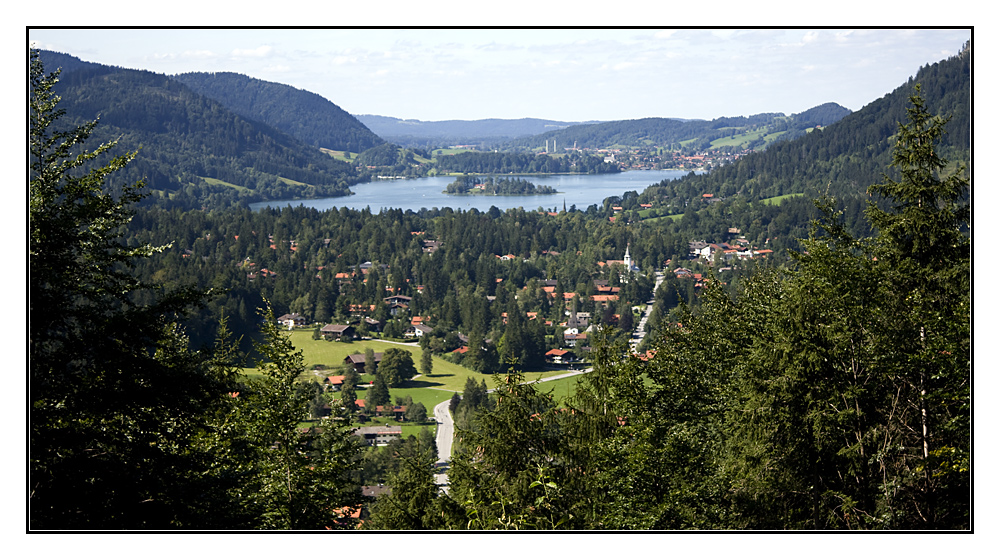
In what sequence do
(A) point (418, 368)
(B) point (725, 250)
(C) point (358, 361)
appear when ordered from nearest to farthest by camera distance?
(C) point (358, 361), (A) point (418, 368), (B) point (725, 250)

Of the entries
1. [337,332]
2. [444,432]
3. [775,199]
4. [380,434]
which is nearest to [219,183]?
[775,199]

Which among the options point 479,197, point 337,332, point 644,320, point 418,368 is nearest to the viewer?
point 418,368

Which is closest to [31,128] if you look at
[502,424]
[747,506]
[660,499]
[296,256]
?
[502,424]

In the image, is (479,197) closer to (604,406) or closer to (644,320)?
(644,320)

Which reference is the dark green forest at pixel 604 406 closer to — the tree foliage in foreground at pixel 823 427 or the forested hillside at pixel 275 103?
the tree foliage in foreground at pixel 823 427

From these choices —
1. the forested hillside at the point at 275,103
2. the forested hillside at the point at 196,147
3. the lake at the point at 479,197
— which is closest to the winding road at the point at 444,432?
the forested hillside at the point at 196,147

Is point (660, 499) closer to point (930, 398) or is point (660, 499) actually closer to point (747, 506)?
point (747, 506)
